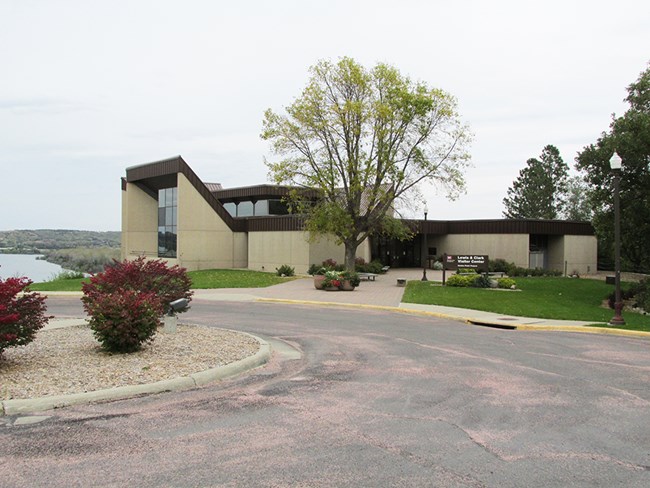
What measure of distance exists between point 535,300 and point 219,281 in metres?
16.8

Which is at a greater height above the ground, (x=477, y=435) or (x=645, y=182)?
(x=645, y=182)

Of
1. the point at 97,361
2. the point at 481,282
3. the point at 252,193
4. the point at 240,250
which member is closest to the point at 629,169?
the point at 481,282

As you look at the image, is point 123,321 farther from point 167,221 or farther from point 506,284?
point 167,221

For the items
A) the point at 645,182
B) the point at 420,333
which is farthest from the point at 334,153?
the point at 420,333

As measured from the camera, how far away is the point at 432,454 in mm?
4953

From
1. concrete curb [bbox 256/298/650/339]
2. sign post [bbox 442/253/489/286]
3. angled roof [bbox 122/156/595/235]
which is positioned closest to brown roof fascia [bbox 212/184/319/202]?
angled roof [bbox 122/156/595/235]

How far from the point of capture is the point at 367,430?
561 centimetres

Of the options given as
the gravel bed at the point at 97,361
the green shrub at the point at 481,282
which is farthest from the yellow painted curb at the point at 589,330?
the green shrub at the point at 481,282

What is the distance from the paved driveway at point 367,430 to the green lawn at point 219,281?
17104mm

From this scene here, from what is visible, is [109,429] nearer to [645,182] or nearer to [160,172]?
[645,182]

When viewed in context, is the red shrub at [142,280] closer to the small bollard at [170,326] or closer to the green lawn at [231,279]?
the small bollard at [170,326]

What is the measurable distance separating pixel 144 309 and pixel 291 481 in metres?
5.60

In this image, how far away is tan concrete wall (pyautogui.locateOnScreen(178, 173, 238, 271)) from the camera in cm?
3978

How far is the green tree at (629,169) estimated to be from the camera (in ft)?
69.4
